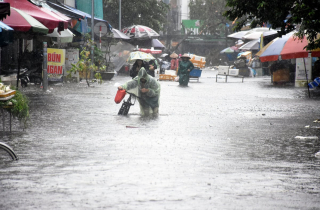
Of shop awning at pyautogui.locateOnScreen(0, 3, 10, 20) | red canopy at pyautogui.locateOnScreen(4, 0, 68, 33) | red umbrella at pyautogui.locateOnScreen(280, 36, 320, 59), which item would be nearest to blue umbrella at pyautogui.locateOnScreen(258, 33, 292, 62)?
red umbrella at pyautogui.locateOnScreen(280, 36, 320, 59)

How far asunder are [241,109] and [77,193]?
1101 cm

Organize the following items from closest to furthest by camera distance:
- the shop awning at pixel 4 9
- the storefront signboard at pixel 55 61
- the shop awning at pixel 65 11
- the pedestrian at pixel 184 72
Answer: the shop awning at pixel 4 9 < the storefront signboard at pixel 55 61 < the shop awning at pixel 65 11 < the pedestrian at pixel 184 72

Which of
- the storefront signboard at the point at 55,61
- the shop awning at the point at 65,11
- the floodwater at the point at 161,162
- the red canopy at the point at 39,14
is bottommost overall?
the floodwater at the point at 161,162

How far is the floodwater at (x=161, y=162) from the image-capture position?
5.71m

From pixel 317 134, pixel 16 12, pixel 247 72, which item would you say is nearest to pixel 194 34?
pixel 247 72

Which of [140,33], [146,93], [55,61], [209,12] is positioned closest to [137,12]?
[140,33]

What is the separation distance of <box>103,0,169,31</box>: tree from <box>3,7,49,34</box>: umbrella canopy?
122 ft

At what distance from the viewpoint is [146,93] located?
567 inches

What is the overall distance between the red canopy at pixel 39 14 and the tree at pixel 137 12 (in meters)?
35.2

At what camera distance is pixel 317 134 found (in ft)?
36.7

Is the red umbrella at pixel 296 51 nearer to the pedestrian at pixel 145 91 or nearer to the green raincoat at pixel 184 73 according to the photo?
the pedestrian at pixel 145 91

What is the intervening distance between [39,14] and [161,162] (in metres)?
12.0

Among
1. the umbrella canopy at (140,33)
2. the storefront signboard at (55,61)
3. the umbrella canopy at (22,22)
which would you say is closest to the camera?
the umbrella canopy at (22,22)

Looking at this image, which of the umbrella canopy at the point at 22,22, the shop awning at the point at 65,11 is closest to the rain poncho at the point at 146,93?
the umbrella canopy at the point at 22,22
